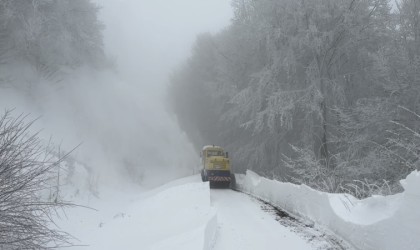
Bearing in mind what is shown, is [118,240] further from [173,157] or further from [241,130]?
[173,157]

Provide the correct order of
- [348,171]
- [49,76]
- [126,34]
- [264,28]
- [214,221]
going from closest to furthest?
[214,221]
[348,171]
[264,28]
[49,76]
[126,34]

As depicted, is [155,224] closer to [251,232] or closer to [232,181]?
[251,232]

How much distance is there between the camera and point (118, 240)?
12703mm

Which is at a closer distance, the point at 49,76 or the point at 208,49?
the point at 49,76

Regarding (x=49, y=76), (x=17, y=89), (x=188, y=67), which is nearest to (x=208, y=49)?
(x=188, y=67)

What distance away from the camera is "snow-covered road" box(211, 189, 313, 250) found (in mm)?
9836

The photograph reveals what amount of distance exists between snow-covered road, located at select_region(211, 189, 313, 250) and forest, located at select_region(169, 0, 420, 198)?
9.55ft

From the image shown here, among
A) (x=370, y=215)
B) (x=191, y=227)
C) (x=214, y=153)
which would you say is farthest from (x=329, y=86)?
(x=370, y=215)

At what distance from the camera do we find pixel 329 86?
2159 cm

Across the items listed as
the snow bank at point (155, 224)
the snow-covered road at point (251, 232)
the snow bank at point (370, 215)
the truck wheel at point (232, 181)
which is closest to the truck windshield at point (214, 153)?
the truck wheel at point (232, 181)

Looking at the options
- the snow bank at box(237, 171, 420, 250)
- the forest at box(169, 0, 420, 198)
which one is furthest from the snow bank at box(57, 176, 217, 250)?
the forest at box(169, 0, 420, 198)

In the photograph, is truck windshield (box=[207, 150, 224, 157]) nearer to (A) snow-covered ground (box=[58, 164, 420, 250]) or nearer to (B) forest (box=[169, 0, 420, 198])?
(B) forest (box=[169, 0, 420, 198])

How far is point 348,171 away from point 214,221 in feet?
24.4

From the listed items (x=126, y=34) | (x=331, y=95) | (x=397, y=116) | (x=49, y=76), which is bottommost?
(x=397, y=116)
